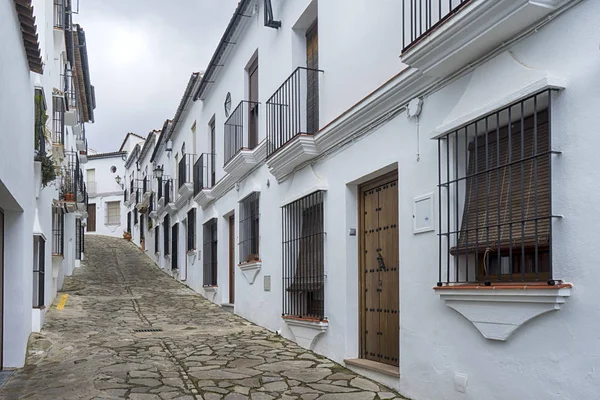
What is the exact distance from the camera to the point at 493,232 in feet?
16.3

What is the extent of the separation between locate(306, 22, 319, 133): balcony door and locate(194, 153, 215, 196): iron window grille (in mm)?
6252

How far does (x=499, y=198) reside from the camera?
15.3 ft

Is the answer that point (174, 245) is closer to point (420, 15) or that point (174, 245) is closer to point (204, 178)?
point (204, 178)

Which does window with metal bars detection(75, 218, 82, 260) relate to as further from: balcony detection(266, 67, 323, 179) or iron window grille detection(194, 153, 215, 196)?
balcony detection(266, 67, 323, 179)

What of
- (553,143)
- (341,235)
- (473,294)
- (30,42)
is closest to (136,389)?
(341,235)

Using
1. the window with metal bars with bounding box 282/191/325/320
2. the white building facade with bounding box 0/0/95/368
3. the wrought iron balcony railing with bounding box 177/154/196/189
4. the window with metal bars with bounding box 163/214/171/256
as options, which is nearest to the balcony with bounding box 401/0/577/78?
the window with metal bars with bounding box 282/191/325/320

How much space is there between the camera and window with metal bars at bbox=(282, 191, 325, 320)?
820 centimetres

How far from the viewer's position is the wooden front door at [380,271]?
21.9 ft

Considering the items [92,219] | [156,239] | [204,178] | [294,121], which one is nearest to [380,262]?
[294,121]

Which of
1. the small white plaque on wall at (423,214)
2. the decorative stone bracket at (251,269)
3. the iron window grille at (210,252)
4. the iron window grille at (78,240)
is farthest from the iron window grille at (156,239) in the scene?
the small white plaque on wall at (423,214)

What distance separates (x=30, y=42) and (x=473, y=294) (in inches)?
224

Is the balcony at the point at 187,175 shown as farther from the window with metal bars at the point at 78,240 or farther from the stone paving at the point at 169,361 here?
the window with metal bars at the point at 78,240

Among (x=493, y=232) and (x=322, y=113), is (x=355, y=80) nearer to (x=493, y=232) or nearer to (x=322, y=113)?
(x=322, y=113)

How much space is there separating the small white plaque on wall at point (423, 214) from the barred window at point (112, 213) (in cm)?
3641
